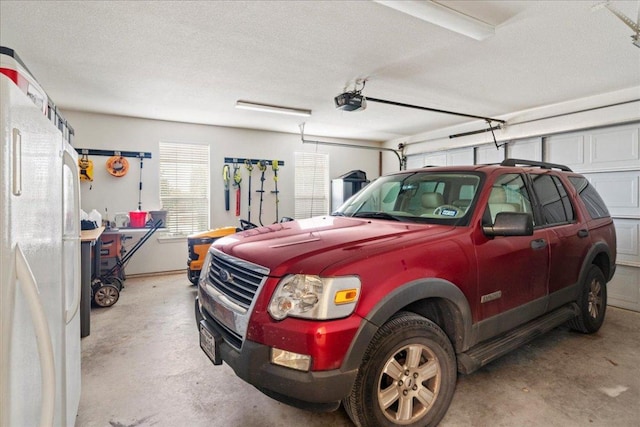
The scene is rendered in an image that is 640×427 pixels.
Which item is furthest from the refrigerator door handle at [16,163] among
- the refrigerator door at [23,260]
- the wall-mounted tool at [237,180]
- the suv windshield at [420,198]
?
the wall-mounted tool at [237,180]

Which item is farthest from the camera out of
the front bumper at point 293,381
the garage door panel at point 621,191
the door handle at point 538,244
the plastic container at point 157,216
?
the plastic container at point 157,216

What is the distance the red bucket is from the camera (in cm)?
538

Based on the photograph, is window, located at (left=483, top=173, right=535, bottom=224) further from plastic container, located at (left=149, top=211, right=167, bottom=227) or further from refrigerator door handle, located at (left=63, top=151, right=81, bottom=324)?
plastic container, located at (left=149, top=211, right=167, bottom=227)

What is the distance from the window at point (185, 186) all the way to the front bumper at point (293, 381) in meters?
5.31

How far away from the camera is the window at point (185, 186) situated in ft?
20.4

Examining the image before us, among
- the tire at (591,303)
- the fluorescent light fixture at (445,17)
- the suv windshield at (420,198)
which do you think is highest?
the fluorescent light fixture at (445,17)

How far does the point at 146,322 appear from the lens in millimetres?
3742

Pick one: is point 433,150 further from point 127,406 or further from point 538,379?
point 127,406

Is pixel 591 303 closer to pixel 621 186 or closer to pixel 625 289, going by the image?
pixel 625 289

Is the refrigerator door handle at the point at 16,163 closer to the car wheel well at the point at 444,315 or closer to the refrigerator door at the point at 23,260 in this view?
the refrigerator door at the point at 23,260

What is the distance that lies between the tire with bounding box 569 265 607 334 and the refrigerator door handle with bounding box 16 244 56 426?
147 inches

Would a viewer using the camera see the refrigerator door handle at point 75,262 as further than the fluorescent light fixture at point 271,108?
No

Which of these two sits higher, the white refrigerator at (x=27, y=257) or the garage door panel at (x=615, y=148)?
the garage door panel at (x=615, y=148)

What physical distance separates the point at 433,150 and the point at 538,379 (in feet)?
17.7
